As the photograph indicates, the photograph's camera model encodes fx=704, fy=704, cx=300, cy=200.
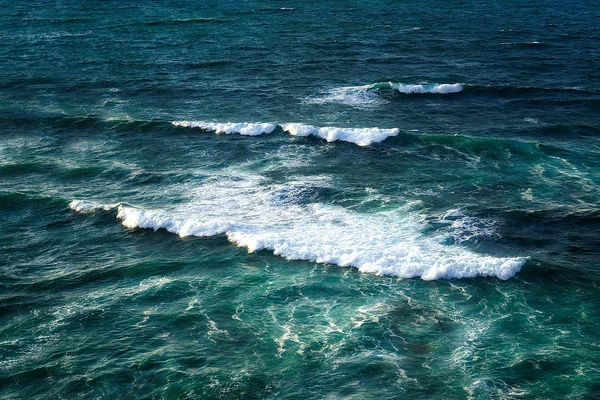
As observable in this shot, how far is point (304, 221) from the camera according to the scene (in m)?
45.9

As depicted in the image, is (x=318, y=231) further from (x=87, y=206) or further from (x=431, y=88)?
(x=431, y=88)

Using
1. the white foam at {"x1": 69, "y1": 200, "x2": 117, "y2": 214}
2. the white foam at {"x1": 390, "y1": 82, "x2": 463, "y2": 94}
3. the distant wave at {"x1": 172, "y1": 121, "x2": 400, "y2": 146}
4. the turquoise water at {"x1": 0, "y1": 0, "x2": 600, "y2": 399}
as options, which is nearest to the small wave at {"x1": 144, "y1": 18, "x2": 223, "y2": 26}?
the turquoise water at {"x1": 0, "y1": 0, "x2": 600, "y2": 399}

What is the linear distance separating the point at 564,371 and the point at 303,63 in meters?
53.5

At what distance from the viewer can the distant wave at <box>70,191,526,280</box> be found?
4009cm

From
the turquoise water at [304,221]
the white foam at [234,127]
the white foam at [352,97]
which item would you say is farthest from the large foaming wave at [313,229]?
the white foam at [352,97]

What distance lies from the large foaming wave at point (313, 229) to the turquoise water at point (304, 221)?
167mm

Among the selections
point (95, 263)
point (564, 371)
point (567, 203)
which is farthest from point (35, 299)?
point (567, 203)

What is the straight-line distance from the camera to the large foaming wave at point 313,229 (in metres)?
40.2

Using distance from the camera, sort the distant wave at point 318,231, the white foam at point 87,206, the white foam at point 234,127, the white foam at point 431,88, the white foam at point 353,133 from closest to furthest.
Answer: the distant wave at point 318,231
the white foam at point 87,206
the white foam at point 353,133
the white foam at point 234,127
the white foam at point 431,88

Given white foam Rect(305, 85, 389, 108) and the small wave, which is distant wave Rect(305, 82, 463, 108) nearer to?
white foam Rect(305, 85, 389, 108)

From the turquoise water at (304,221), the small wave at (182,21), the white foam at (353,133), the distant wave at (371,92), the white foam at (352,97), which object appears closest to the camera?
the turquoise water at (304,221)

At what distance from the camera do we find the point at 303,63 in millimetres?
79188

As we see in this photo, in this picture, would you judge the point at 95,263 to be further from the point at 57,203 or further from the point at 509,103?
the point at 509,103

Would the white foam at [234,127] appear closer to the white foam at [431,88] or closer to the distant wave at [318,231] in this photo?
the distant wave at [318,231]
